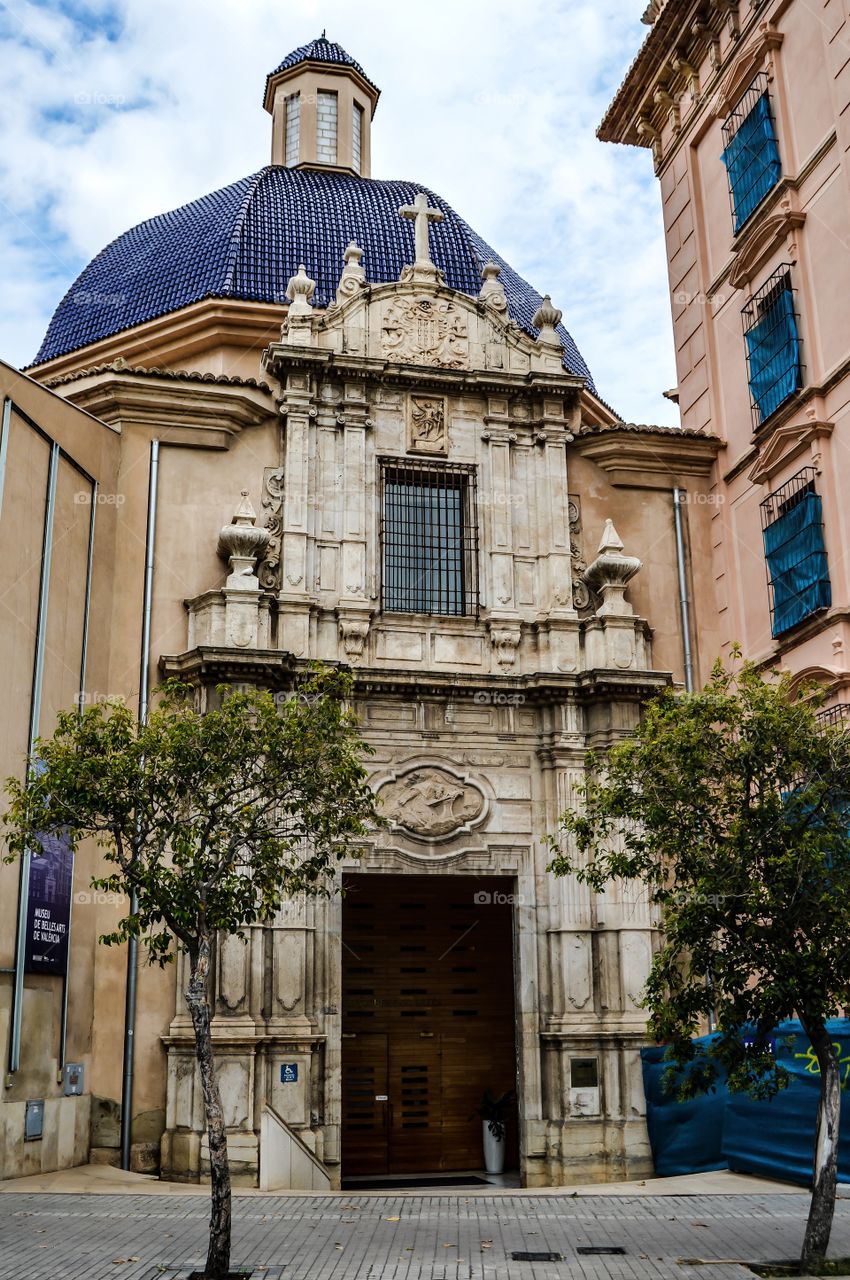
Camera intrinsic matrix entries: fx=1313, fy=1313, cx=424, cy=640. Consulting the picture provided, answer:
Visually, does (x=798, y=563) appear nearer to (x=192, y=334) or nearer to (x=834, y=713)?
(x=834, y=713)

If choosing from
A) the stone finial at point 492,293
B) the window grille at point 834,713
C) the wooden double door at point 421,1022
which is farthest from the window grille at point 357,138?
the window grille at point 834,713

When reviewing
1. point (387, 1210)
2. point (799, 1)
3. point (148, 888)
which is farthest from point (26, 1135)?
point (799, 1)

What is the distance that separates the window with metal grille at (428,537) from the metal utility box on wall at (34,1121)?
329 inches

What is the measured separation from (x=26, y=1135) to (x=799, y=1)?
19.1 m

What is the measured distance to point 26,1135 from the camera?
15.6 m

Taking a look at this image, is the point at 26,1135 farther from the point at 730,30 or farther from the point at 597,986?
the point at 730,30

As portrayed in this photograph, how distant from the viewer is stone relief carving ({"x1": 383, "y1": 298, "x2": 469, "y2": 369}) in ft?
68.0

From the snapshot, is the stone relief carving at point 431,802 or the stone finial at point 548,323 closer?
the stone relief carving at point 431,802

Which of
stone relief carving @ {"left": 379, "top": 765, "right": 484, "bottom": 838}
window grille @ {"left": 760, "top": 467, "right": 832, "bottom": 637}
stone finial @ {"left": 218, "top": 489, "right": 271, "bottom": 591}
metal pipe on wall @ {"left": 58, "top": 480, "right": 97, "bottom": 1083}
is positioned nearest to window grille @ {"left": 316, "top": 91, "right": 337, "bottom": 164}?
stone finial @ {"left": 218, "top": 489, "right": 271, "bottom": 591}

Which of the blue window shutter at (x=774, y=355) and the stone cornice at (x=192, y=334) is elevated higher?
A: the stone cornice at (x=192, y=334)

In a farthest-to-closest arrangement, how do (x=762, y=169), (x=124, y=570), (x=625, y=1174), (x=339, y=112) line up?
(x=339, y=112) < (x=762, y=169) < (x=124, y=570) < (x=625, y=1174)

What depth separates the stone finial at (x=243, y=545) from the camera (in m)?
18.8

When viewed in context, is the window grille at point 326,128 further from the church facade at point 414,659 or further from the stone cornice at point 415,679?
the stone cornice at point 415,679

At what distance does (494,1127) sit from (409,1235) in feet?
25.4
